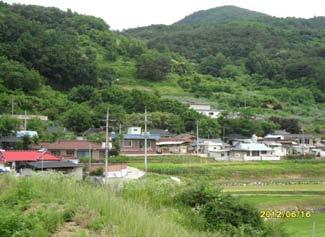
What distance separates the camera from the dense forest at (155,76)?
185 feet

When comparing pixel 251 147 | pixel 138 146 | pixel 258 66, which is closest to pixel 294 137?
pixel 251 147

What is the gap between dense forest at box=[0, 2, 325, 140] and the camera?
56500mm

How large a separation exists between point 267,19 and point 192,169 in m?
143

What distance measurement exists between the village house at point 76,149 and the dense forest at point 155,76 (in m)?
3.28

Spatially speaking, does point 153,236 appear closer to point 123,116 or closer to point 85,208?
point 85,208

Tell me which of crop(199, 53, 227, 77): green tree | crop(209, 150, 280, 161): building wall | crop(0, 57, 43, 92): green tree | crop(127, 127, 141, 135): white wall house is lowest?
crop(209, 150, 280, 161): building wall

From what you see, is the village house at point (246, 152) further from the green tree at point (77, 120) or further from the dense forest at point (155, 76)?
the green tree at point (77, 120)

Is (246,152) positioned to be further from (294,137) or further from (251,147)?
(294,137)

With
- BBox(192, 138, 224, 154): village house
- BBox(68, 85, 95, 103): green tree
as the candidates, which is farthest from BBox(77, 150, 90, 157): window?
BBox(68, 85, 95, 103): green tree

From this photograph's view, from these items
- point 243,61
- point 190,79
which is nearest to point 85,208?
point 190,79

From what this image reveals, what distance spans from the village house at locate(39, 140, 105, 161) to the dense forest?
10.8ft

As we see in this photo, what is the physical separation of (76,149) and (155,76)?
45019 millimetres

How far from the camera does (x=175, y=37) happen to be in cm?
12900

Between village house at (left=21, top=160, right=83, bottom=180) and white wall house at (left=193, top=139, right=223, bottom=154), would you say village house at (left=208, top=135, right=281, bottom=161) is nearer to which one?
white wall house at (left=193, top=139, right=223, bottom=154)
